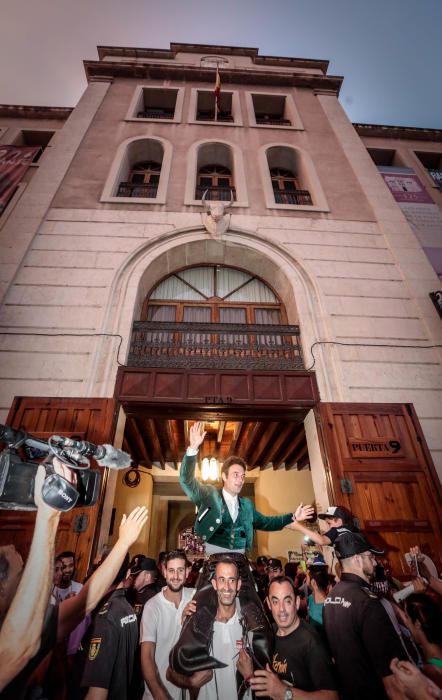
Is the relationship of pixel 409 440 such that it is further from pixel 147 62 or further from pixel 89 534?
pixel 147 62

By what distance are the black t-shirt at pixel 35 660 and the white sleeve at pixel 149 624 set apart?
50.2 inches

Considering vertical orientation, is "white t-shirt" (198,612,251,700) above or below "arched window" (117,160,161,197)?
below

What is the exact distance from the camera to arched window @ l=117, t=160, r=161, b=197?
8977 mm

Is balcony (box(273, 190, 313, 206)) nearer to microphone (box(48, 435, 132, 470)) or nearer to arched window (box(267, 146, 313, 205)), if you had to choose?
arched window (box(267, 146, 313, 205))

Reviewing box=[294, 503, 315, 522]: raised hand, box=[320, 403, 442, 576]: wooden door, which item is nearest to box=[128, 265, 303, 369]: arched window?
box=[320, 403, 442, 576]: wooden door

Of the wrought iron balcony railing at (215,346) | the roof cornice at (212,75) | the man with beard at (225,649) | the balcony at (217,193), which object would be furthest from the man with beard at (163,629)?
the roof cornice at (212,75)

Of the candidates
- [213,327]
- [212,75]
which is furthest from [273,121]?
[213,327]

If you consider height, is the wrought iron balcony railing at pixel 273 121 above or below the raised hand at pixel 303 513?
above

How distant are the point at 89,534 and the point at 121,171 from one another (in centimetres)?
937

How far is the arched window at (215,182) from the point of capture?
29.9 feet

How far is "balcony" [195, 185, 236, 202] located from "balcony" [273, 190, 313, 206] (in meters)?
1.34

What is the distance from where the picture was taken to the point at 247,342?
250 inches

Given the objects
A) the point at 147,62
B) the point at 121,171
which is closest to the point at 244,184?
the point at 121,171

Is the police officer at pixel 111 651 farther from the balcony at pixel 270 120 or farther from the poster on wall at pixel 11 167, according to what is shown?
the balcony at pixel 270 120
